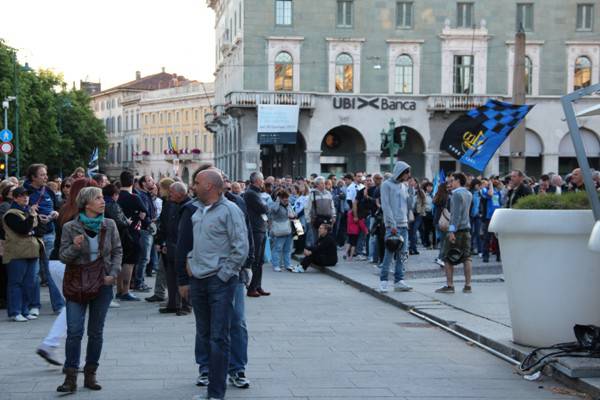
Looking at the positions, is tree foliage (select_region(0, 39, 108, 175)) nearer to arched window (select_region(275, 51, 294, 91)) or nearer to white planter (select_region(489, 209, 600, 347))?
arched window (select_region(275, 51, 294, 91))

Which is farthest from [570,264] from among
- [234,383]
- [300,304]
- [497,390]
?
[300,304]

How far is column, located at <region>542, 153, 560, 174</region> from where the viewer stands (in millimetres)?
52250

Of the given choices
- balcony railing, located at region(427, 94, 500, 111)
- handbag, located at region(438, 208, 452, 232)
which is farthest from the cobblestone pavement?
balcony railing, located at region(427, 94, 500, 111)

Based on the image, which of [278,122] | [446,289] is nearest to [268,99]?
[278,122]

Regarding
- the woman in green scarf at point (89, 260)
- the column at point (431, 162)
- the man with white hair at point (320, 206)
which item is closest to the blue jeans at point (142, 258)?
the man with white hair at point (320, 206)

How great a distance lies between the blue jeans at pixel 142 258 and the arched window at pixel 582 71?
135 feet

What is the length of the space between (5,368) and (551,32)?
47860 millimetres

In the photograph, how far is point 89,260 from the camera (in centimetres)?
807

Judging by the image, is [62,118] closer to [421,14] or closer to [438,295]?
[421,14]

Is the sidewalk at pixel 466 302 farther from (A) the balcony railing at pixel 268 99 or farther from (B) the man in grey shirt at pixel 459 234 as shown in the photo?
(A) the balcony railing at pixel 268 99

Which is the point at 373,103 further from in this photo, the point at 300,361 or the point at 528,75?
the point at 300,361

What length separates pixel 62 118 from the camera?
98.6 metres

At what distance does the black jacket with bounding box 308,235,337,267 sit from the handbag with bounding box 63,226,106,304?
1215cm

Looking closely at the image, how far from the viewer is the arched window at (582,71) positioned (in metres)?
52.4
